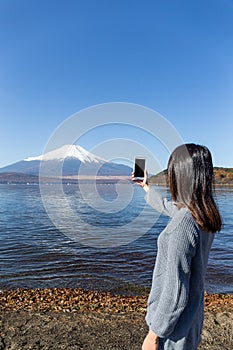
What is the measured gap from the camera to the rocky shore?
4258mm

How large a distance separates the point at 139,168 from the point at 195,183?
1395mm

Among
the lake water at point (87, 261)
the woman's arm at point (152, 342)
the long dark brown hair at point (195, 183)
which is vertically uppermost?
the long dark brown hair at point (195, 183)

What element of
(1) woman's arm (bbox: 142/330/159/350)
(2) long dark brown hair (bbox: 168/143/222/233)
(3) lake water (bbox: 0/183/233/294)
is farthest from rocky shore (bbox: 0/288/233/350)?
(2) long dark brown hair (bbox: 168/143/222/233)

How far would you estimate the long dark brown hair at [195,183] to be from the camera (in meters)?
1.90

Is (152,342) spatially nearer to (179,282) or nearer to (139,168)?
(179,282)

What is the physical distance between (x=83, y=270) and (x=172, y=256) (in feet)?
29.3

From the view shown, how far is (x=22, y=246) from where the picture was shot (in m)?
14.1

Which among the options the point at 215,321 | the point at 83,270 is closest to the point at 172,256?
the point at 215,321

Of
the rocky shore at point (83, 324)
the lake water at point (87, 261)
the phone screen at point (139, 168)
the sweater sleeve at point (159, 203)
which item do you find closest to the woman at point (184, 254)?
the sweater sleeve at point (159, 203)

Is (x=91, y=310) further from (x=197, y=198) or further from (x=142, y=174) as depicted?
(x=197, y=198)

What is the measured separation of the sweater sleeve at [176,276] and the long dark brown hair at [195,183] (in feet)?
0.33

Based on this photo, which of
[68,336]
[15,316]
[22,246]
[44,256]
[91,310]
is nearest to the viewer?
[68,336]

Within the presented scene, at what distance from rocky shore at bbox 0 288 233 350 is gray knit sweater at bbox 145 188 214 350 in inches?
102

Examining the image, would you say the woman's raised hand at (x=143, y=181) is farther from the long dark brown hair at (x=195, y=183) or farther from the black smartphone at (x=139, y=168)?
the long dark brown hair at (x=195, y=183)
